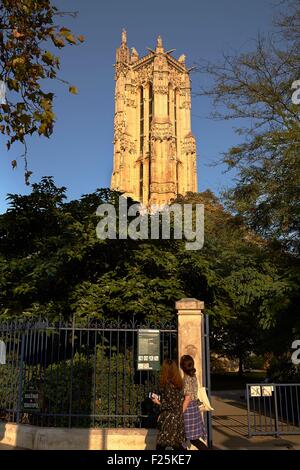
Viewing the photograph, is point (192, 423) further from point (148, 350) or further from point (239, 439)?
point (239, 439)

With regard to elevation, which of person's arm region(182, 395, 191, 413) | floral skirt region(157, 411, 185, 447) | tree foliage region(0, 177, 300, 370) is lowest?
floral skirt region(157, 411, 185, 447)

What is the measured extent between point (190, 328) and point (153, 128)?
62.3m

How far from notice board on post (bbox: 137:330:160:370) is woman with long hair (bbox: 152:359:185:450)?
2.85 meters

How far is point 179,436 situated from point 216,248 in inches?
410

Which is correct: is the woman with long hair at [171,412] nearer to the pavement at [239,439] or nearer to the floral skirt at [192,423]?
the floral skirt at [192,423]

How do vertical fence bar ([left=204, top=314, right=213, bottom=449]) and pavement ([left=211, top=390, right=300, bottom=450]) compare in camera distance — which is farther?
pavement ([left=211, top=390, right=300, bottom=450])

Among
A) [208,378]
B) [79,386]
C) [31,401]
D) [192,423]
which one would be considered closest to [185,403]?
[192,423]

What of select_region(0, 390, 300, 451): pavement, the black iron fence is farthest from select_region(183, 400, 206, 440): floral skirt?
select_region(0, 390, 300, 451): pavement

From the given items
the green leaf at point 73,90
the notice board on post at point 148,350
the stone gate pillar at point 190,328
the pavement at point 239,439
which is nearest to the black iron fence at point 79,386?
the notice board on post at point 148,350

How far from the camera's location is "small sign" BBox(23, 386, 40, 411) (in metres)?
8.80

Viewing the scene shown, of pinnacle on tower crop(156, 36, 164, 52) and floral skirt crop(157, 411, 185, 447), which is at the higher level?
pinnacle on tower crop(156, 36, 164, 52)

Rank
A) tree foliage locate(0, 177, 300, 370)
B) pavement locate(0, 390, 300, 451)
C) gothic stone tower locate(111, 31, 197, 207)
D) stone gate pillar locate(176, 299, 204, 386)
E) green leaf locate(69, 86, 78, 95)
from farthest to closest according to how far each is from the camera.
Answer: gothic stone tower locate(111, 31, 197, 207) < tree foliage locate(0, 177, 300, 370) < pavement locate(0, 390, 300, 451) < stone gate pillar locate(176, 299, 204, 386) < green leaf locate(69, 86, 78, 95)

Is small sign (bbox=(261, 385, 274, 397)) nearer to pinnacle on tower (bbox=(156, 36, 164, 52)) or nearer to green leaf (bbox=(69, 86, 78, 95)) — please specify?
green leaf (bbox=(69, 86, 78, 95))

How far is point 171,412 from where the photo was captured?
587 centimetres
